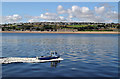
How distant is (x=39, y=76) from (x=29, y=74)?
2.35m

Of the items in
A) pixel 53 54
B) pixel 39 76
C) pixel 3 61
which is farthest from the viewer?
pixel 53 54

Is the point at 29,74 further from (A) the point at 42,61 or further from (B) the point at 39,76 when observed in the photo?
(A) the point at 42,61

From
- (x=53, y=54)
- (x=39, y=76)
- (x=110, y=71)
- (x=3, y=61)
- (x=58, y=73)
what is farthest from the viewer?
(x=53, y=54)

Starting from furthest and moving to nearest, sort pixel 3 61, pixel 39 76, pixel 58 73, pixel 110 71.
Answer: pixel 3 61 < pixel 110 71 < pixel 58 73 < pixel 39 76

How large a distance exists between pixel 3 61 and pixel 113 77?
2661 cm

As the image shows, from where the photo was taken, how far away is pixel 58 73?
25.3 metres

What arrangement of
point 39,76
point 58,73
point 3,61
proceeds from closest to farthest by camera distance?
point 39,76 < point 58,73 < point 3,61

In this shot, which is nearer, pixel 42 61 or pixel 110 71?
pixel 110 71

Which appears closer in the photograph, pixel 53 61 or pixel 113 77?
pixel 113 77

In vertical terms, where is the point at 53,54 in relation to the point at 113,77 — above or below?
above

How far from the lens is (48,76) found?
23.5 metres

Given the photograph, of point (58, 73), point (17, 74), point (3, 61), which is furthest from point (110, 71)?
point (3, 61)

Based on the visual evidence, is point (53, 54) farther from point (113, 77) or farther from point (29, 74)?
point (113, 77)

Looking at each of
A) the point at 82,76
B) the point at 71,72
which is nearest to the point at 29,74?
the point at 71,72
